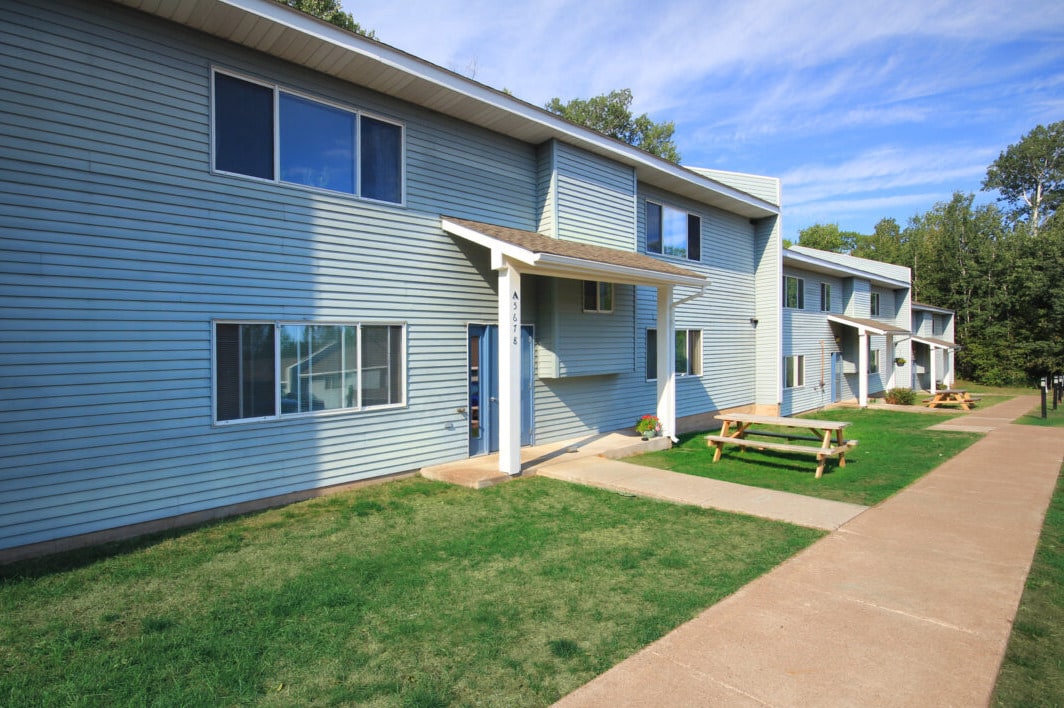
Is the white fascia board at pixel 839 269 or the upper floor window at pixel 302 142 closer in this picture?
the upper floor window at pixel 302 142

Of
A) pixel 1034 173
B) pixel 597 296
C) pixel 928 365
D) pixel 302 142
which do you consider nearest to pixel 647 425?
pixel 597 296

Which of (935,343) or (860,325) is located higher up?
(860,325)

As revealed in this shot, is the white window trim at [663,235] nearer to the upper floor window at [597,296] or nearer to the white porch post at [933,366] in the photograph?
the upper floor window at [597,296]

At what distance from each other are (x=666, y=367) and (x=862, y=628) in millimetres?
7524

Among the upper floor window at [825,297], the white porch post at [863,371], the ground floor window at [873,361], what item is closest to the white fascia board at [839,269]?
the upper floor window at [825,297]

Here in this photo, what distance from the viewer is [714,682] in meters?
3.28

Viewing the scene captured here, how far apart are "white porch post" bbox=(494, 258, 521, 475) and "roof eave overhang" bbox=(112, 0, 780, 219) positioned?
8.76ft

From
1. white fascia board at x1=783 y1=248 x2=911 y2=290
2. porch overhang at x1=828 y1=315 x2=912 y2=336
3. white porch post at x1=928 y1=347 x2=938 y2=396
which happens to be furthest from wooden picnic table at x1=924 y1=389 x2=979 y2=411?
white porch post at x1=928 y1=347 x2=938 y2=396

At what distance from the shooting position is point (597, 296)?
11000 mm

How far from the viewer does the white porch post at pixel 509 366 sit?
8.12 meters

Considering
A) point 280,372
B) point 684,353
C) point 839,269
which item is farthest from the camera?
point 839,269

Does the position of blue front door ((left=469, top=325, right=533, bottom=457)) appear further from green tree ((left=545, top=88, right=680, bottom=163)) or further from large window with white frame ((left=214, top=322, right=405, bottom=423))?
green tree ((left=545, top=88, right=680, bottom=163))

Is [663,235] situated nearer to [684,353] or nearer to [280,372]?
[684,353]

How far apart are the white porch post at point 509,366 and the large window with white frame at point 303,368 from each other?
4.96 feet
